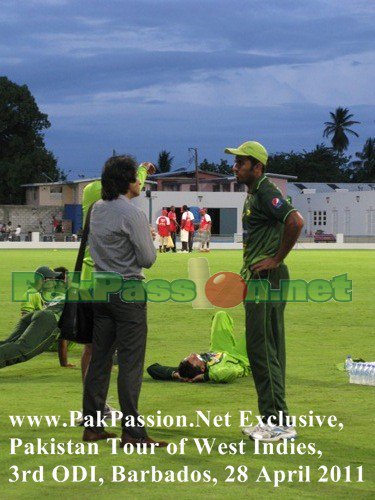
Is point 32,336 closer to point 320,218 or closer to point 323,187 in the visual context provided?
point 320,218

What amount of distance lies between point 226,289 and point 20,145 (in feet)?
324

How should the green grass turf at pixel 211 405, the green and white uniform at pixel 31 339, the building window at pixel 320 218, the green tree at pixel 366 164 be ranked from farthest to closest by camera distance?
the green tree at pixel 366 164, the building window at pixel 320 218, the green and white uniform at pixel 31 339, the green grass turf at pixel 211 405

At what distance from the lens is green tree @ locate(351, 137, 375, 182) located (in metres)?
132

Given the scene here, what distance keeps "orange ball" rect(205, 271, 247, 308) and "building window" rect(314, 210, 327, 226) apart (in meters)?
86.6

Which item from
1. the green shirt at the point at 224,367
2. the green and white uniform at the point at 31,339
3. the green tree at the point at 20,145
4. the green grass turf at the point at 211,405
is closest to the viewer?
the green grass turf at the point at 211,405

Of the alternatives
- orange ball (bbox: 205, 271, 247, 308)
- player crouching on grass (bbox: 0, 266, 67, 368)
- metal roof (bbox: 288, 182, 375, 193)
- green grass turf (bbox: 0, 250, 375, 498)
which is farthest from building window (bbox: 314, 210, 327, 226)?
orange ball (bbox: 205, 271, 247, 308)

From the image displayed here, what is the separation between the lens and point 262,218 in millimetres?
7363

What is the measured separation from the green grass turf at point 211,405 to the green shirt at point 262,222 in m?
1.23

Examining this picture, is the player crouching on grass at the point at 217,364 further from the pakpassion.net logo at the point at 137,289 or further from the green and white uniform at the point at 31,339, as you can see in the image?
the green and white uniform at the point at 31,339

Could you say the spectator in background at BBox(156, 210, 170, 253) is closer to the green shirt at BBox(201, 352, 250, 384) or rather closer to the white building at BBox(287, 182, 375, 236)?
the green shirt at BBox(201, 352, 250, 384)

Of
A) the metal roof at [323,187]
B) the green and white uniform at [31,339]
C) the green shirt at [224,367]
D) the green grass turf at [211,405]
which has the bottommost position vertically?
the green grass turf at [211,405]

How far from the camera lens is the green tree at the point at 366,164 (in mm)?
132250

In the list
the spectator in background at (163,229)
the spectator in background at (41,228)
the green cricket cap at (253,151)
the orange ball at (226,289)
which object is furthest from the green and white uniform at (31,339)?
the spectator in background at (41,228)

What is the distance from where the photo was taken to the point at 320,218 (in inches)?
3770
